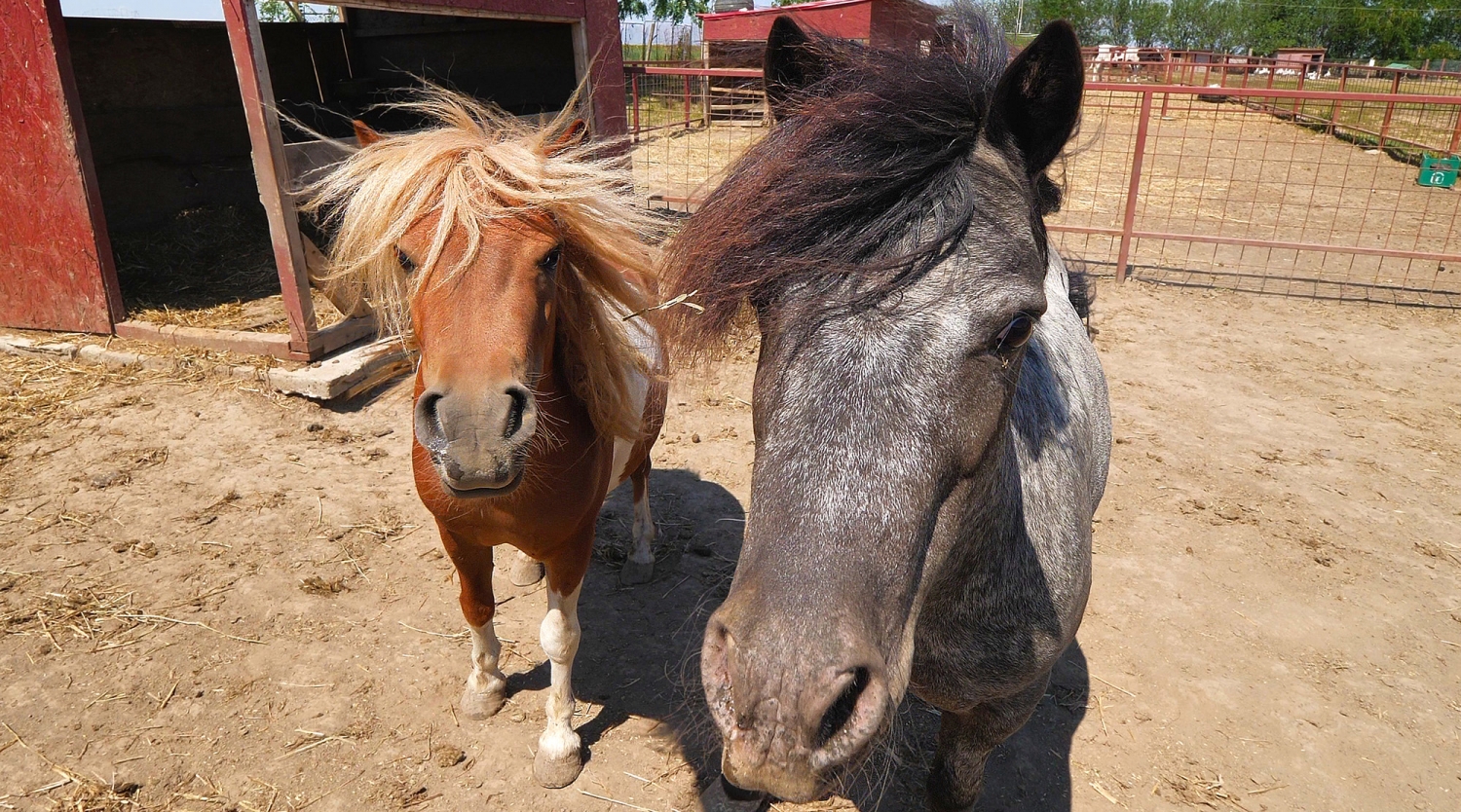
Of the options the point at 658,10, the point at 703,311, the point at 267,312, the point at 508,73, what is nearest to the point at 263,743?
the point at 703,311

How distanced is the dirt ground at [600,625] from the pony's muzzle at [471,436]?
477mm

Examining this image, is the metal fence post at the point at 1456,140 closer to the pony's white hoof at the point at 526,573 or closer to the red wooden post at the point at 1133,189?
the red wooden post at the point at 1133,189

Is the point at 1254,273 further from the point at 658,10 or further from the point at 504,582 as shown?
the point at 658,10

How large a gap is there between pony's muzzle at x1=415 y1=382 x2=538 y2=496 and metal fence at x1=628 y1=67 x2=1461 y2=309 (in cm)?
402

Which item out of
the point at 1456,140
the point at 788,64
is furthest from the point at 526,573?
the point at 1456,140

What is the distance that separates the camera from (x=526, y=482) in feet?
7.84

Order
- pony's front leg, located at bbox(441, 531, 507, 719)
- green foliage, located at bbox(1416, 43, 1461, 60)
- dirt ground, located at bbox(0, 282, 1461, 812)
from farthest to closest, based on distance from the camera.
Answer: green foliage, located at bbox(1416, 43, 1461, 60)
dirt ground, located at bbox(0, 282, 1461, 812)
pony's front leg, located at bbox(441, 531, 507, 719)

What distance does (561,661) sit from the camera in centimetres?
273

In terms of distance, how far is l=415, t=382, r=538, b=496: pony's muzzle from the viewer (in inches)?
73.9

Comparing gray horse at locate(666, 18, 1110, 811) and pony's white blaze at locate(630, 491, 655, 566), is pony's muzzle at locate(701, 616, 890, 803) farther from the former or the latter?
pony's white blaze at locate(630, 491, 655, 566)

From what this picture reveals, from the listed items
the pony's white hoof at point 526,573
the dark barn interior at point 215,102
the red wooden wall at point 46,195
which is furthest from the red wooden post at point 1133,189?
the red wooden wall at point 46,195

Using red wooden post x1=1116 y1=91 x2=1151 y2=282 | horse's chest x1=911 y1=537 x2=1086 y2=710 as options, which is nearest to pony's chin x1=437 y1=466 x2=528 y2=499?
horse's chest x1=911 y1=537 x2=1086 y2=710

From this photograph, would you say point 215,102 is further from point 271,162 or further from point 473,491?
point 473,491

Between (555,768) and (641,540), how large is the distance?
136 centimetres
